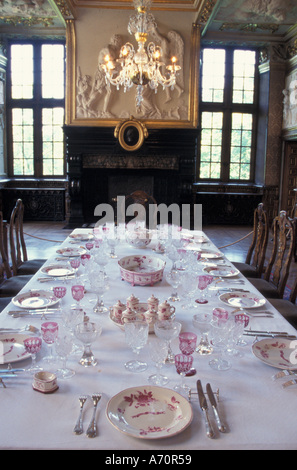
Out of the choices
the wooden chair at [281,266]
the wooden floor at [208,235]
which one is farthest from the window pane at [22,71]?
the wooden chair at [281,266]

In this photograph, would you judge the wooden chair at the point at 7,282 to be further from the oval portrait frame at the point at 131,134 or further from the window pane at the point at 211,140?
the window pane at the point at 211,140

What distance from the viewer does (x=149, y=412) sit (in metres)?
1.44

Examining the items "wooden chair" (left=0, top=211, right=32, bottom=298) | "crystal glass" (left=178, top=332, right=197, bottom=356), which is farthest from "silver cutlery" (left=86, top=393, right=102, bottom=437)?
"wooden chair" (left=0, top=211, right=32, bottom=298)

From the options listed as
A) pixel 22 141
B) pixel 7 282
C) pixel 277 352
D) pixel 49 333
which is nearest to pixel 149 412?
pixel 49 333

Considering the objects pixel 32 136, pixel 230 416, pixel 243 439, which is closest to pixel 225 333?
pixel 230 416

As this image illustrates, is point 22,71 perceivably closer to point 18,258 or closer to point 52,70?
point 52,70

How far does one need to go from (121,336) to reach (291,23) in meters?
8.93

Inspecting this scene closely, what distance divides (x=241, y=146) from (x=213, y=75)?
6.01 ft

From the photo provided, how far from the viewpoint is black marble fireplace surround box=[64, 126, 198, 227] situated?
360 inches

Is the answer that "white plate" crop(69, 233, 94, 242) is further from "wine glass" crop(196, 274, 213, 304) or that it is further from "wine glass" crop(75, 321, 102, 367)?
"wine glass" crop(75, 321, 102, 367)

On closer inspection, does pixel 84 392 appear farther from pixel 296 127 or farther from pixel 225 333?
pixel 296 127

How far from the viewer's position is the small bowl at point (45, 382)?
5.02 feet

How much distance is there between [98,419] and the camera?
139cm

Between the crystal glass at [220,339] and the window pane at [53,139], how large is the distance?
9.39 meters
